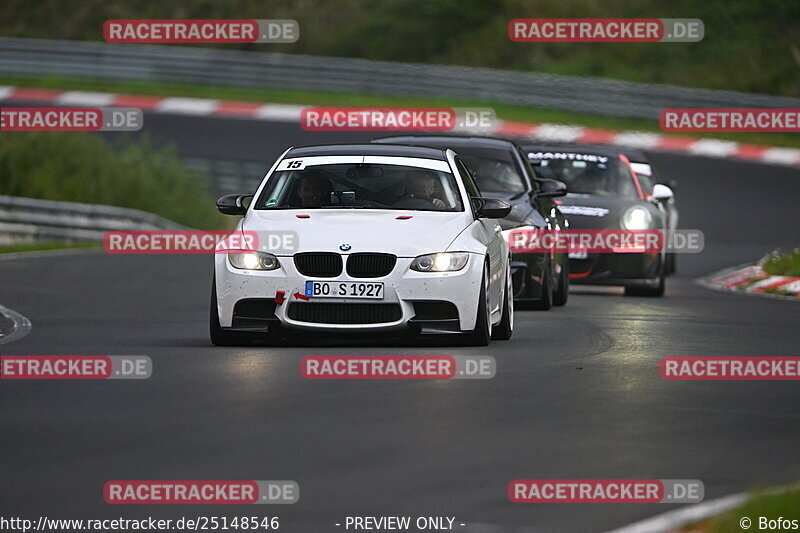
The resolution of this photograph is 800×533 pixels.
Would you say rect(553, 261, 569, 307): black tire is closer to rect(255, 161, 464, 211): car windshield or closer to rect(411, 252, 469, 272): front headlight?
rect(255, 161, 464, 211): car windshield

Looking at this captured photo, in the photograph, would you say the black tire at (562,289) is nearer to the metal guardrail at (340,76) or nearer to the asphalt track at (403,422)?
the asphalt track at (403,422)

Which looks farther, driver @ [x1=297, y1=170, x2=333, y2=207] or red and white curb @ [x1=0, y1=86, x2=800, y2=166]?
red and white curb @ [x1=0, y1=86, x2=800, y2=166]

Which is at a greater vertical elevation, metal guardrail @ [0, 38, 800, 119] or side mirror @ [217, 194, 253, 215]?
metal guardrail @ [0, 38, 800, 119]

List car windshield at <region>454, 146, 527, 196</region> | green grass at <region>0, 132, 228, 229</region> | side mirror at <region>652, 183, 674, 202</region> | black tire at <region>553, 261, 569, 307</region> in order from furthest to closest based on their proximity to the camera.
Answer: green grass at <region>0, 132, 228, 229</region>, side mirror at <region>652, 183, 674, 202</region>, black tire at <region>553, 261, 569, 307</region>, car windshield at <region>454, 146, 527, 196</region>

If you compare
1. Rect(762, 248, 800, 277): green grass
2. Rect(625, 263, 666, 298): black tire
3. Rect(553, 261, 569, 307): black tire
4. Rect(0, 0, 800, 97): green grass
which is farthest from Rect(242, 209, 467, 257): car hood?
Rect(0, 0, 800, 97): green grass

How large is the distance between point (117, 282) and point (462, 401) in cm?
1121

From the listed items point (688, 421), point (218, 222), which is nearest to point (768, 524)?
point (688, 421)

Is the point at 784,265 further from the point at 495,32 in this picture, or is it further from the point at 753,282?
the point at 495,32

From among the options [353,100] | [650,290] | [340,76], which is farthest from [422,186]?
[340,76]

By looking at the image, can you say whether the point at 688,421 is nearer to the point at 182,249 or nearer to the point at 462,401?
the point at 462,401

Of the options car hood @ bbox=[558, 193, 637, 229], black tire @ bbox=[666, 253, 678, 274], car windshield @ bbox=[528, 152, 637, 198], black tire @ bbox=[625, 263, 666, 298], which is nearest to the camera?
car hood @ bbox=[558, 193, 637, 229]

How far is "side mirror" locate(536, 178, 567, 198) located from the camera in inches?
664

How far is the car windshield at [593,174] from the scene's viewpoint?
20.0 m

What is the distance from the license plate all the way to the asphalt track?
1.21ft
